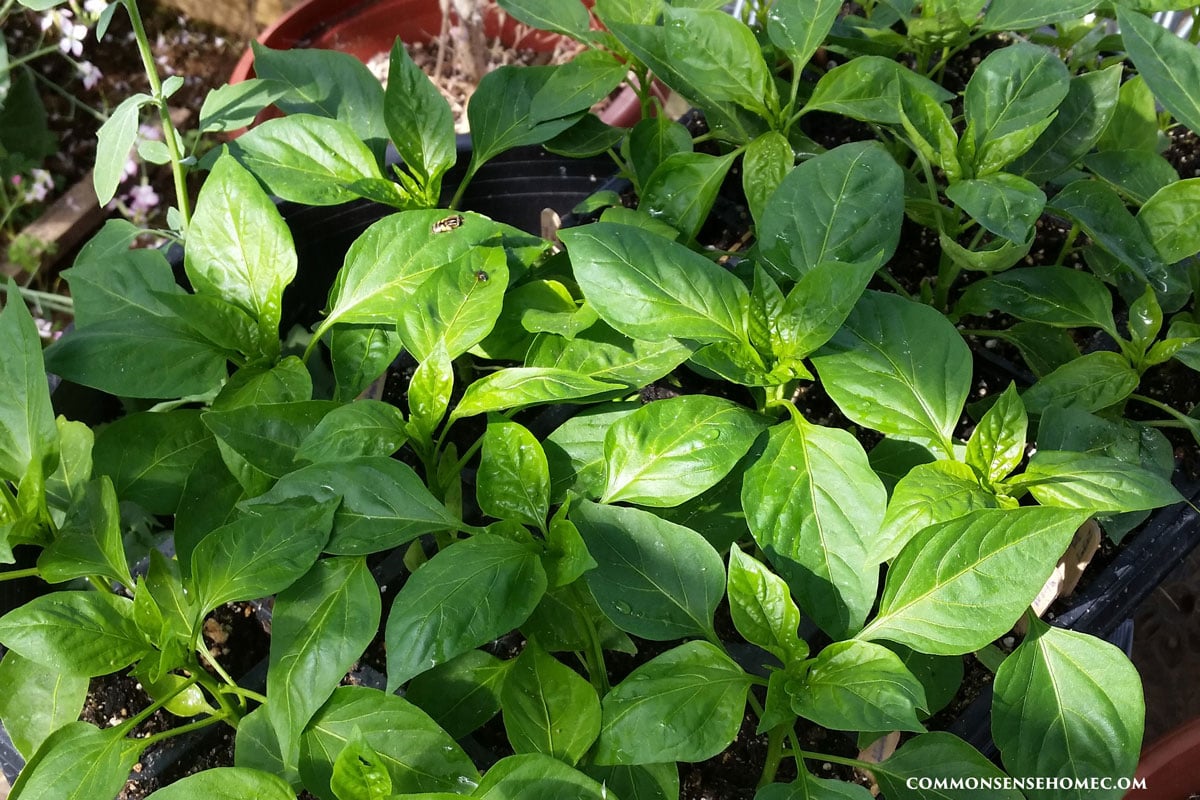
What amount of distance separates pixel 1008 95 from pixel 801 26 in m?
0.20

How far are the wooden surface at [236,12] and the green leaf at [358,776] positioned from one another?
2.08m

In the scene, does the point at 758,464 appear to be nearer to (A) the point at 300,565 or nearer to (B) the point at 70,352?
(A) the point at 300,565

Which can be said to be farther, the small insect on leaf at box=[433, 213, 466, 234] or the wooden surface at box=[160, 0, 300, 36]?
the wooden surface at box=[160, 0, 300, 36]

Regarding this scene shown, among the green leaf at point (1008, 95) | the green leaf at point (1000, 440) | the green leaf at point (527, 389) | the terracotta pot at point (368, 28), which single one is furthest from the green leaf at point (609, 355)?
the terracotta pot at point (368, 28)

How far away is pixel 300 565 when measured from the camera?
673 mm

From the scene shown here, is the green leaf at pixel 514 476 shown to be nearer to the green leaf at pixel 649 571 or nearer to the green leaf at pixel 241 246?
the green leaf at pixel 649 571

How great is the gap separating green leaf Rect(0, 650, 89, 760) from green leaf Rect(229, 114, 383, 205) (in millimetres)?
463

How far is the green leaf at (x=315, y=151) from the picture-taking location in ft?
3.02

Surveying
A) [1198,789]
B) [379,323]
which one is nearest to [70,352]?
[379,323]

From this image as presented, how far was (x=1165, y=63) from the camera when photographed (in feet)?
2.74

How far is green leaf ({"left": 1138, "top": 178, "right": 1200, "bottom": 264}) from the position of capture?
823mm

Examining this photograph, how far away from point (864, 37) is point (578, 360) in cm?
58

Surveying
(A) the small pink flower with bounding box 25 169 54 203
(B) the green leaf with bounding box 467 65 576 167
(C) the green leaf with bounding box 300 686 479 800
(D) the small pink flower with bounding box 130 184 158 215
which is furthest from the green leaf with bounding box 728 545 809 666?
(A) the small pink flower with bounding box 25 169 54 203

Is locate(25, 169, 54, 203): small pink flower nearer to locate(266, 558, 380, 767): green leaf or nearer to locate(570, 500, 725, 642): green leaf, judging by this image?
locate(266, 558, 380, 767): green leaf
